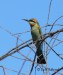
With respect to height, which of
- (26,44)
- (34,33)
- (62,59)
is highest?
(34,33)

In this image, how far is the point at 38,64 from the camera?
1.70 meters

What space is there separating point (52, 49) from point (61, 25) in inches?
6.2

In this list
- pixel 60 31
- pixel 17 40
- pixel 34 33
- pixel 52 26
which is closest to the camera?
pixel 60 31

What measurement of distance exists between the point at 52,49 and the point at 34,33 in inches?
108

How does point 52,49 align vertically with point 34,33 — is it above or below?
below

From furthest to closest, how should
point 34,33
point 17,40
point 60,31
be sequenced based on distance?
point 34,33
point 17,40
point 60,31

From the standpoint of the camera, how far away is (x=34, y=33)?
4.38 m

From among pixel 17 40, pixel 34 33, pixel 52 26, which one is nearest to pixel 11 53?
pixel 17 40

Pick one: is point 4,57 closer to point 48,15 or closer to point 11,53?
point 11,53

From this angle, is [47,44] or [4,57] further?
[47,44]

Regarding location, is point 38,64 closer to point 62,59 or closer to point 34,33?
point 62,59

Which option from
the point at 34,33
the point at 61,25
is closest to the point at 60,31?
the point at 61,25

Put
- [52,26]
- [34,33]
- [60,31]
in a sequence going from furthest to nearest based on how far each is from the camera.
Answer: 1. [34,33]
2. [52,26]
3. [60,31]

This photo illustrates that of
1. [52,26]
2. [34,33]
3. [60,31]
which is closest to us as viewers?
[60,31]
